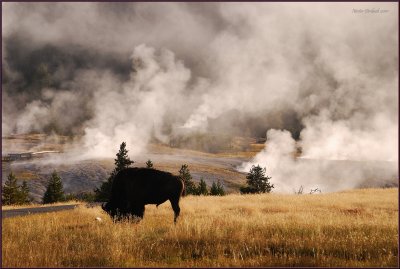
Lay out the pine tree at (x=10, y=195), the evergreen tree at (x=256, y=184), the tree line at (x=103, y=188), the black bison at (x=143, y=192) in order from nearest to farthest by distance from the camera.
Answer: the black bison at (x=143, y=192)
the tree line at (x=103, y=188)
the pine tree at (x=10, y=195)
the evergreen tree at (x=256, y=184)

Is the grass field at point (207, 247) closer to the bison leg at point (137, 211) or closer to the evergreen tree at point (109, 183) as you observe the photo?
the bison leg at point (137, 211)

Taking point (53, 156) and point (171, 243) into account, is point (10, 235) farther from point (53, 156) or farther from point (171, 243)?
point (53, 156)

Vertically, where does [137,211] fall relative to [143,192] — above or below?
below

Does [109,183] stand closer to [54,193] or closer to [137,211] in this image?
[54,193]

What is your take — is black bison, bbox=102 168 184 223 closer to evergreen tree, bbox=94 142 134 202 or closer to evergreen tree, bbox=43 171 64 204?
evergreen tree, bbox=94 142 134 202

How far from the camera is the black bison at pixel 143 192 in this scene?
45.0ft

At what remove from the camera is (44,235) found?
10.3 m

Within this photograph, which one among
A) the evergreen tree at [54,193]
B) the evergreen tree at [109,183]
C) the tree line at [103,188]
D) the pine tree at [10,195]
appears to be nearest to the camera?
the evergreen tree at [109,183]

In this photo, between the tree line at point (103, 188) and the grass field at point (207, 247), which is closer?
the grass field at point (207, 247)

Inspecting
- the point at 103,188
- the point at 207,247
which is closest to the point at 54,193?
the point at 103,188

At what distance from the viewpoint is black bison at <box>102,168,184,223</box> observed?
13711mm

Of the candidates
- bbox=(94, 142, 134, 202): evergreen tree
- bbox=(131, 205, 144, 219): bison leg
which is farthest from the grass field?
bbox=(94, 142, 134, 202): evergreen tree

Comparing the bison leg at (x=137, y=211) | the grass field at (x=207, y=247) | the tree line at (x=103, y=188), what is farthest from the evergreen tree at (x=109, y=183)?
the grass field at (x=207, y=247)

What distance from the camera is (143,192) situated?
13781 millimetres
